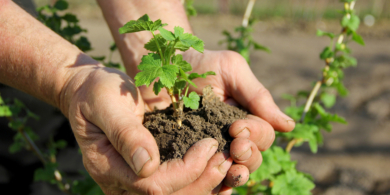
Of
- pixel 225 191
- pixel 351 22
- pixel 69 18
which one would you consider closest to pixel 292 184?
pixel 225 191

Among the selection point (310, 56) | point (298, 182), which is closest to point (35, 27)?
point (298, 182)

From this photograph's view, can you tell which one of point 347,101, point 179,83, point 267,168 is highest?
point 179,83

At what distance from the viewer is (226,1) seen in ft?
46.5

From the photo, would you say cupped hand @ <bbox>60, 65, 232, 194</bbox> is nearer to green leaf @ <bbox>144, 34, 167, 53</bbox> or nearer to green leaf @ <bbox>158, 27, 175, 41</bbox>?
green leaf @ <bbox>144, 34, 167, 53</bbox>

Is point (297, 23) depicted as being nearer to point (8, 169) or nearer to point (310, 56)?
point (310, 56)

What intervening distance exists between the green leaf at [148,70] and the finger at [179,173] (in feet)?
1.40

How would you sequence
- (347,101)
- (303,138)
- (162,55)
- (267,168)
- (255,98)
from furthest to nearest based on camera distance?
(347,101) → (303,138) → (267,168) → (255,98) → (162,55)

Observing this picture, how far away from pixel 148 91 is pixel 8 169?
167cm

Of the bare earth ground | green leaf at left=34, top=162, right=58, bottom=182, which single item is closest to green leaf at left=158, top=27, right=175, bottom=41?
green leaf at left=34, top=162, right=58, bottom=182

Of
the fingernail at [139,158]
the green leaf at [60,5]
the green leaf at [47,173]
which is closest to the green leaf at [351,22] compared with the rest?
the fingernail at [139,158]

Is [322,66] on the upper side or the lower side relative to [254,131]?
lower

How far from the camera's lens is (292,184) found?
2096 mm

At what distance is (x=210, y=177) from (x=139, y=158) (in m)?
0.41

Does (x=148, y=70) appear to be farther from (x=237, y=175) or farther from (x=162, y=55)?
(x=237, y=175)
